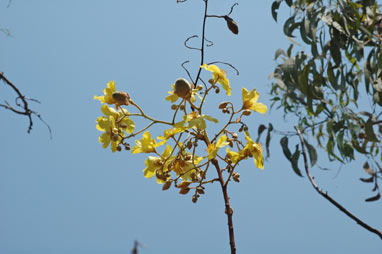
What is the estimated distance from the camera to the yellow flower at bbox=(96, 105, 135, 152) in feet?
2.34

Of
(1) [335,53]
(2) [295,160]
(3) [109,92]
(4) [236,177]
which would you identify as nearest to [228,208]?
(4) [236,177]

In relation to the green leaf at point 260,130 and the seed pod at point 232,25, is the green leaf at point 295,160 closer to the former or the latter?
the green leaf at point 260,130

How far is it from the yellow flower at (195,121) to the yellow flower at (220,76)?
0.10 meters

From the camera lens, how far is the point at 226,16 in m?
0.81

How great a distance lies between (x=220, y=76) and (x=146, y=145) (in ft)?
0.55

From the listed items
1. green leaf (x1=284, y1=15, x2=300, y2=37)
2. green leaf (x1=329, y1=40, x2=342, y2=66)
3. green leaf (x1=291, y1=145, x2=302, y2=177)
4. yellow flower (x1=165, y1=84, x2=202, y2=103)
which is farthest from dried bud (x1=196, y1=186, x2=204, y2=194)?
green leaf (x1=284, y1=15, x2=300, y2=37)

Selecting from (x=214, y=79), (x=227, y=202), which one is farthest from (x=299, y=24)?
(x=227, y=202)

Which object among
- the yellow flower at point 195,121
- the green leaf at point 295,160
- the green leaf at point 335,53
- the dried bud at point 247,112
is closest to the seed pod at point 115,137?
the yellow flower at point 195,121

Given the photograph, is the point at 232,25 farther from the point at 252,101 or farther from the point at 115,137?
the point at 115,137

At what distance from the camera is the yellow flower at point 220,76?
2.35 ft

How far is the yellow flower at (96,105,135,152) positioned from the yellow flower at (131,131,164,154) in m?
0.03

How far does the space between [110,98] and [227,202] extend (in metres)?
0.28

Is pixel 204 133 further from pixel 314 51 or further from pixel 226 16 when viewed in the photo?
pixel 314 51

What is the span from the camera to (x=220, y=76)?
0.73 meters
